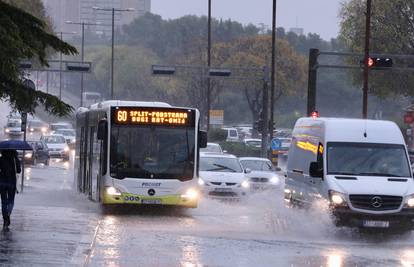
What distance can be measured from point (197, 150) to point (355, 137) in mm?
4087

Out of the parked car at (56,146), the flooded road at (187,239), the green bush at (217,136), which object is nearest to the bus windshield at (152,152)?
the flooded road at (187,239)

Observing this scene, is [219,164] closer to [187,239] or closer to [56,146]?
[187,239]

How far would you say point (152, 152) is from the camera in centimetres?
2639

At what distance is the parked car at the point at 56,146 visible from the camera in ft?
227

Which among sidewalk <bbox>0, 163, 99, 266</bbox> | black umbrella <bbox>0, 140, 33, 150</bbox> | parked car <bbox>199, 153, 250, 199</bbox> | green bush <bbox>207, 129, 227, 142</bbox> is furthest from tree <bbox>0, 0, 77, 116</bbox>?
green bush <bbox>207, 129, 227, 142</bbox>

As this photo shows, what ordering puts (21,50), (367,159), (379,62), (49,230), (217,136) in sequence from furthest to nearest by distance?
(217,136) → (379,62) → (367,159) → (49,230) → (21,50)

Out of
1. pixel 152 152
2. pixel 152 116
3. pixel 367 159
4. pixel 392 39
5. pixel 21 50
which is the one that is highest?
pixel 392 39

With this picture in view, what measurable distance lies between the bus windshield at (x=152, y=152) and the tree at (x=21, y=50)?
8862 mm

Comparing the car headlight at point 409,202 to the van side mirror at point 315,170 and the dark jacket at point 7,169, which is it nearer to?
the van side mirror at point 315,170

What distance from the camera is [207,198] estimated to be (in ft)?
109

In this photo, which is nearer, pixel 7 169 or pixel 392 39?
pixel 7 169

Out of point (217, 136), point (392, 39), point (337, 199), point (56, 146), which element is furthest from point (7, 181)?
point (217, 136)

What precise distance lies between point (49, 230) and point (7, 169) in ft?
4.58

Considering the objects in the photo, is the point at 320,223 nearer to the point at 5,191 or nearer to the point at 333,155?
the point at 333,155
